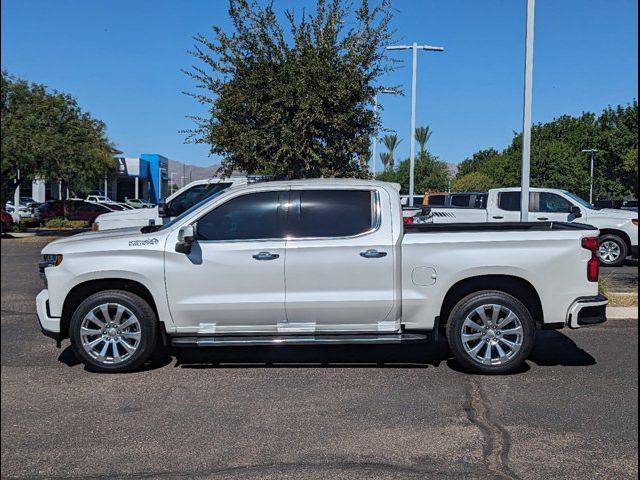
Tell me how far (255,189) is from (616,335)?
15.9 ft

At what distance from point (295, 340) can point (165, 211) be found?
646cm

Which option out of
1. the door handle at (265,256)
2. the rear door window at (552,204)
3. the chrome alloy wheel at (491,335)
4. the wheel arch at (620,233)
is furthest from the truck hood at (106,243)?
the wheel arch at (620,233)

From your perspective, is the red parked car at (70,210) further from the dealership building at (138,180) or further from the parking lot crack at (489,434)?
the parking lot crack at (489,434)

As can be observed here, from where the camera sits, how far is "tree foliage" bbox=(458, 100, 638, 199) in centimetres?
5131

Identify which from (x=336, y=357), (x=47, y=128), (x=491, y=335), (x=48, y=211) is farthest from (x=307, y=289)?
(x=48, y=211)

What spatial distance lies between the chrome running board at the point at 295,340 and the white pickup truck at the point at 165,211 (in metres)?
6.04

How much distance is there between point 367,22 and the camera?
14.7 m

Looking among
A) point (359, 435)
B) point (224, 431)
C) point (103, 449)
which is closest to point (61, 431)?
Answer: point (103, 449)

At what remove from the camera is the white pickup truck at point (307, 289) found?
21.3ft

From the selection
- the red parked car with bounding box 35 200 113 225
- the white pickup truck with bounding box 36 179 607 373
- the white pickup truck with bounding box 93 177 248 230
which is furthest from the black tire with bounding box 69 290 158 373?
the red parked car with bounding box 35 200 113 225

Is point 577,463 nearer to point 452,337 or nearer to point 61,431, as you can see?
point 452,337

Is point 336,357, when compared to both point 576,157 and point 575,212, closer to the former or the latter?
point 575,212

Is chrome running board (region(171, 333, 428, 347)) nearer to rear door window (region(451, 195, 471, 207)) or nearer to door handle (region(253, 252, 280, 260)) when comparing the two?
door handle (region(253, 252, 280, 260))

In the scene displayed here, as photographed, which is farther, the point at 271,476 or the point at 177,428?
the point at 177,428
